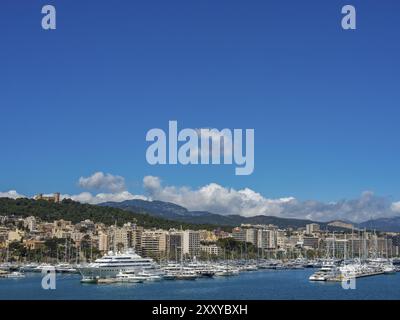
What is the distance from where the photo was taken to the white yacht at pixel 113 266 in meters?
23.6

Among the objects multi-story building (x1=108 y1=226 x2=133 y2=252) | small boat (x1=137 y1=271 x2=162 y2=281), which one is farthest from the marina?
multi-story building (x1=108 y1=226 x2=133 y2=252)

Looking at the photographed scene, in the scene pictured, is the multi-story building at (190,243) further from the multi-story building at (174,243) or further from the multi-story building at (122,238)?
the multi-story building at (122,238)

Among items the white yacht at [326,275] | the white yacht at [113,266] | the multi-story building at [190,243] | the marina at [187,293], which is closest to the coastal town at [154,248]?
the multi-story building at [190,243]

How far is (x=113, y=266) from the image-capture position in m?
24.3

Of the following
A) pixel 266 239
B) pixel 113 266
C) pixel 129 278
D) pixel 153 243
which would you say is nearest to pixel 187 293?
pixel 129 278

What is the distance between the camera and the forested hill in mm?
51219

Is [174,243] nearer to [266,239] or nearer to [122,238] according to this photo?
[122,238]

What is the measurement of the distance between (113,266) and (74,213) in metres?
29.8

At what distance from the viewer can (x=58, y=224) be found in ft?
158

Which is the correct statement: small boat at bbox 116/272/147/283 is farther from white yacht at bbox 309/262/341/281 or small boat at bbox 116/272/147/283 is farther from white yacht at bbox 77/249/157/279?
white yacht at bbox 309/262/341/281

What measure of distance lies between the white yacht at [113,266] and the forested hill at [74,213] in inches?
983
